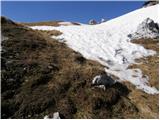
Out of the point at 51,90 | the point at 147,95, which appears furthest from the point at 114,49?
the point at 51,90

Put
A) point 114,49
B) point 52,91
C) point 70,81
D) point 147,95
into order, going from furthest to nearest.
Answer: point 114,49 < point 147,95 < point 70,81 < point 52,91

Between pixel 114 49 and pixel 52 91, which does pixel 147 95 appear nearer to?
pixel 52 91

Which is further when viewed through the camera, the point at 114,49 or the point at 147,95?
the point at 114,49

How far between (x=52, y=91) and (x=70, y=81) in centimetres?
170

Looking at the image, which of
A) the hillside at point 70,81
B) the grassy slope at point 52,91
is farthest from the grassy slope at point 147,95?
the grassy slope at point 52,91

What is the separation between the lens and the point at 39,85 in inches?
712

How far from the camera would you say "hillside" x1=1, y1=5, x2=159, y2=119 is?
640 inches

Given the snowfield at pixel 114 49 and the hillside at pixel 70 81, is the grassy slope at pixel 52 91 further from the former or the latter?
the snowfield at pixel 114 49

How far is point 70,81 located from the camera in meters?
18.7

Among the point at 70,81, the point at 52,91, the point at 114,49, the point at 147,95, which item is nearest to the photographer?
the point at 52,91

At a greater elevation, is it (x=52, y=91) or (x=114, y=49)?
(x=114, y=49)

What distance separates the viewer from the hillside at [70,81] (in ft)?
53.4

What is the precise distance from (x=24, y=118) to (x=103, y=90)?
16.9ft

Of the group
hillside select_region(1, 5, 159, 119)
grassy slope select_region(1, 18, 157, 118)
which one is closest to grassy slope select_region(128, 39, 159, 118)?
hillside select_region(1, 5, 159, 119)
